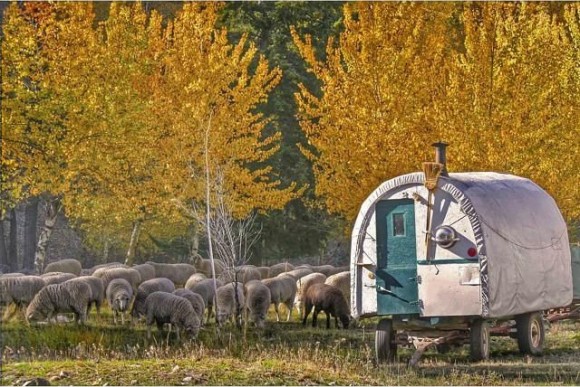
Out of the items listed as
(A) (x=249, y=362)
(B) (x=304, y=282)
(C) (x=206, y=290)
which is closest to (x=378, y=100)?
(B) (x=304, y=282)

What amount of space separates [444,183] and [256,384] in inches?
206

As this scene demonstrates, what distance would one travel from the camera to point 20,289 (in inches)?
1066

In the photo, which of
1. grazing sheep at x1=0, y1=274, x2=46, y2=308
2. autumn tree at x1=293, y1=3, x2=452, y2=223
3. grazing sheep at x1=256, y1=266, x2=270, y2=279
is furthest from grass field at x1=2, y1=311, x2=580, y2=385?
grazing sheep at x1=256, y1=266, x2=270, y2=279

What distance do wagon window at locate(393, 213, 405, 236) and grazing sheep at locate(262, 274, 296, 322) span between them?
10126 mm

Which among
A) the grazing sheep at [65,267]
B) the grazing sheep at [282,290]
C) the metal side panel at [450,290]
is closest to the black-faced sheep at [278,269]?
the grazing sheep at [65,267]

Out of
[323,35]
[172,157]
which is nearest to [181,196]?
[172,157]

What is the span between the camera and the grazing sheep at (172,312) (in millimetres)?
23016

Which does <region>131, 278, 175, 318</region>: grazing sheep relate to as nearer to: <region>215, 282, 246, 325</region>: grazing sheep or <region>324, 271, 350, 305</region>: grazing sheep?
<region>215, 282, 246, 325</region>: grazing sheep

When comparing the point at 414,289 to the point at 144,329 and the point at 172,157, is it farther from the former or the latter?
the point at 172,157

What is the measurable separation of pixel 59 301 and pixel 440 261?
10385 mm

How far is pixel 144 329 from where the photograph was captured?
80.6 ft

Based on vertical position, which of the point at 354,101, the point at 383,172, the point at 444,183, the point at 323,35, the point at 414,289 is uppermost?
the point at 323,35

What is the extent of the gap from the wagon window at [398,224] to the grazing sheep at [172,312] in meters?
6.27

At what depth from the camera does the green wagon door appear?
18.2 meters
